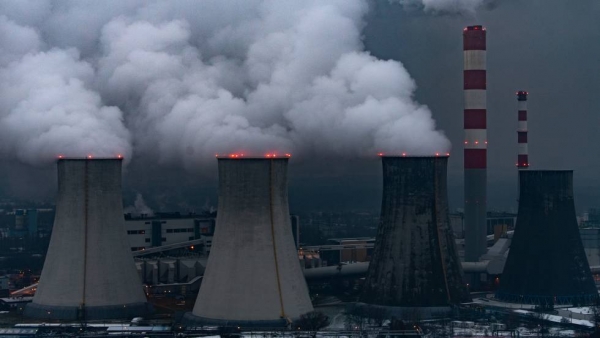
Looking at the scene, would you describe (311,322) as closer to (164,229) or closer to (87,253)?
(87,253)

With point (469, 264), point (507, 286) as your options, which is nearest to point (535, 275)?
point (507, 286)

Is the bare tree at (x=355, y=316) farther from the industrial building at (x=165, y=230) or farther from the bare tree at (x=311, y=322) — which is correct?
the industrial building at (x=165, y=230)

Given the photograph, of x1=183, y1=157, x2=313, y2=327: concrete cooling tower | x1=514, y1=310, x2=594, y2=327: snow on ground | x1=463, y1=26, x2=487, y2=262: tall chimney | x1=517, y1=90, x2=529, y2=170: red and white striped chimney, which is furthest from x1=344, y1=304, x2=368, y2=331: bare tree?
x1=517, y1=90, x2=529, y2=170: red and white striped chimney

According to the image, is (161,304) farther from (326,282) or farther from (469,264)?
(469,264)

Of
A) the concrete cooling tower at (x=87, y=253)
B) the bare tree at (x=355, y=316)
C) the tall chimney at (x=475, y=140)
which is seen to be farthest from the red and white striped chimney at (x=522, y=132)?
the concrete cooling tower at (x=87, y=253)

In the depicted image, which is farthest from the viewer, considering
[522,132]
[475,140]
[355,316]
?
[522,132]

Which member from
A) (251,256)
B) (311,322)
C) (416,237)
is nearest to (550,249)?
(416,237)
